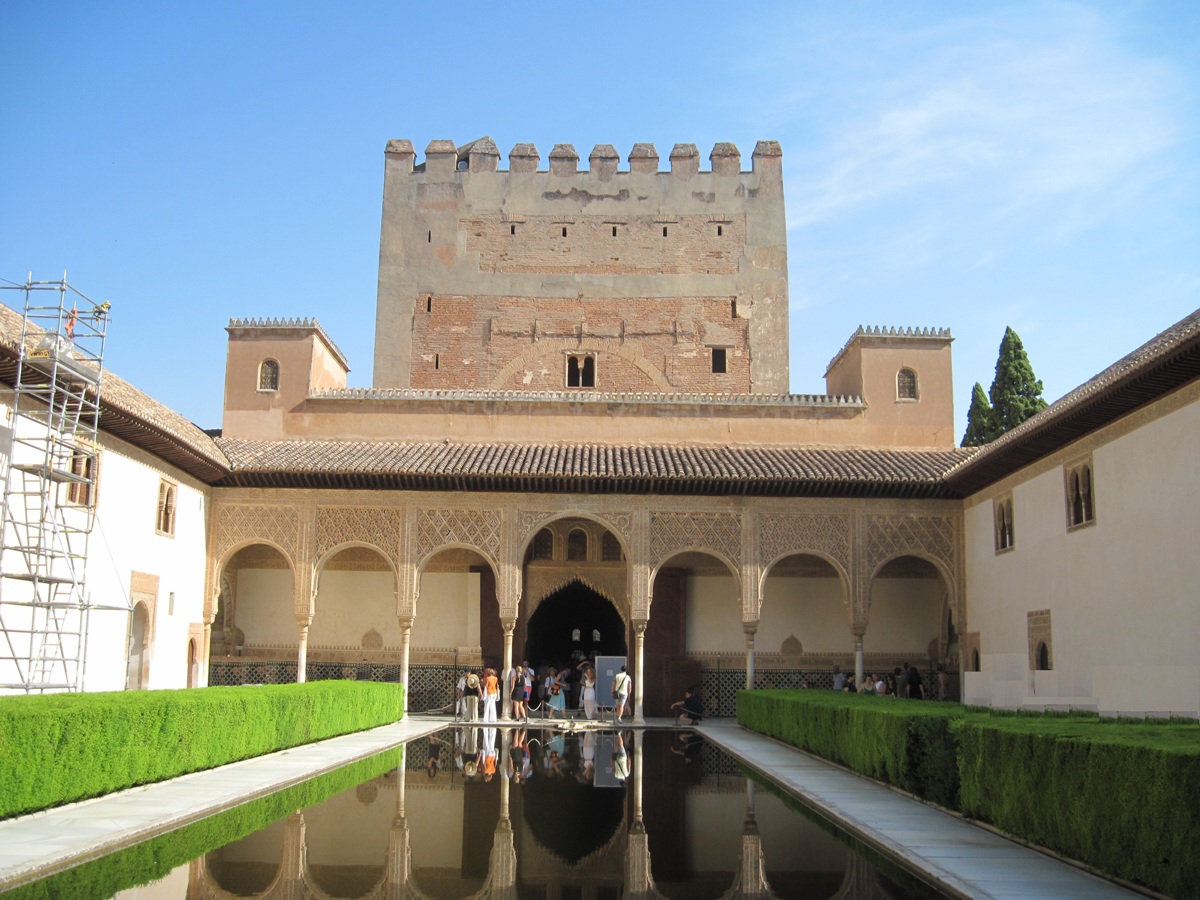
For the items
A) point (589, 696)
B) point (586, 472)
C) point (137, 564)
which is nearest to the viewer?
point (137, 564)

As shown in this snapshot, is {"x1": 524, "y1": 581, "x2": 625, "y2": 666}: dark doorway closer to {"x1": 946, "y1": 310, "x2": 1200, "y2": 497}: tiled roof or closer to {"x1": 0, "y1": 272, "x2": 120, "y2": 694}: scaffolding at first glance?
{"x1": 946, "y1": 310, "x2": 1200, "y2": 497}: tiled roof

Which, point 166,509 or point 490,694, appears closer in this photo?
point 166,509

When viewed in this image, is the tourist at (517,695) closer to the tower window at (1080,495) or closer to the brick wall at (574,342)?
the brick wall at (574,342)

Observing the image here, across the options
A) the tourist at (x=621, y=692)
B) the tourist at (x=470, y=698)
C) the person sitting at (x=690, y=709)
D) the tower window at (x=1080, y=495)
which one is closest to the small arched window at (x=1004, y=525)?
the tower window at (x=1080, y=495)

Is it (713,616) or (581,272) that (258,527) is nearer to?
(713,616)

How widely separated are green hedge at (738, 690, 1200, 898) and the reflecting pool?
41.3 inches

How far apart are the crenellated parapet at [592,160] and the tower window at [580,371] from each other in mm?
4365

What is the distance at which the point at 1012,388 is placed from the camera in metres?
28.9

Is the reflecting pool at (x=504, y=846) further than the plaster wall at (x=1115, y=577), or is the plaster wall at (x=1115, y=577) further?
the plaster wall at (x=1115, y=577)

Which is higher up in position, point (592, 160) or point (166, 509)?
point (592, 160)

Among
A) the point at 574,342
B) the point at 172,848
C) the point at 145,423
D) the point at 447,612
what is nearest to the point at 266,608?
the point at 447,612

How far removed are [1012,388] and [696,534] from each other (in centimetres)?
1270

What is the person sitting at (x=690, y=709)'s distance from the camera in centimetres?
1969

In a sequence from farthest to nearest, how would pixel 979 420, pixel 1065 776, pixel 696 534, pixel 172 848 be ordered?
pixel 979 420 < pixel 696 534 < pixel 172 848 < pixel 1065 776
